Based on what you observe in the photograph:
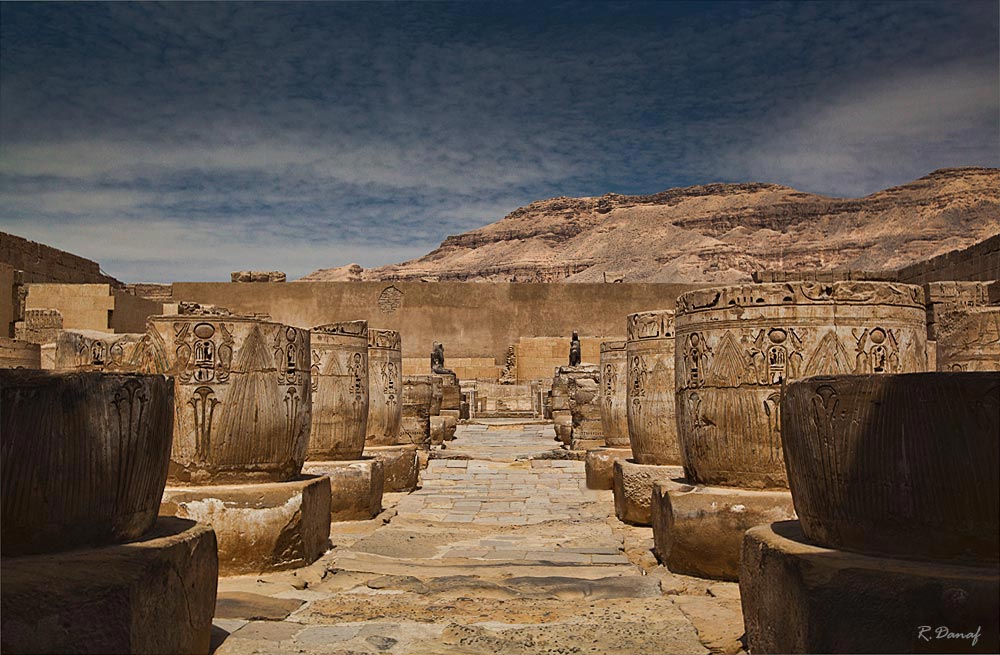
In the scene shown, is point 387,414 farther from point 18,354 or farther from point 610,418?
point 18,354

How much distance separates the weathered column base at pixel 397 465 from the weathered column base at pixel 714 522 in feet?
13.3

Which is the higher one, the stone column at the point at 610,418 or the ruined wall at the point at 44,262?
the ruined wall at the point at 44,262

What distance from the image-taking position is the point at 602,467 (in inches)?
333

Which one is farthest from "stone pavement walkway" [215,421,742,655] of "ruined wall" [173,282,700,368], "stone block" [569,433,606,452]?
"ruined wall" [173,282,700,368]

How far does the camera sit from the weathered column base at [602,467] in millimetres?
8422

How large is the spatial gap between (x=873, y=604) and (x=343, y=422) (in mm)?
5122

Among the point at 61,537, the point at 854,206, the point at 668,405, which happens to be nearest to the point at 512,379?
the point at 668,405

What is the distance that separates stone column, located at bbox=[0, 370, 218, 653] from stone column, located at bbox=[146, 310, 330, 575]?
166cm

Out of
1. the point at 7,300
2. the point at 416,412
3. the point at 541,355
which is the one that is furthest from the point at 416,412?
the point at 541,355

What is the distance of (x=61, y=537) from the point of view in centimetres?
249

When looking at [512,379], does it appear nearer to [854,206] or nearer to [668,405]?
[668,405]

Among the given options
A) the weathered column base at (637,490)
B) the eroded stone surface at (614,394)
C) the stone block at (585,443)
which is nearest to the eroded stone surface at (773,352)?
the weathered column base at (637,490)

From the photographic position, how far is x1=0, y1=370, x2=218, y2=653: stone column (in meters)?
2.21

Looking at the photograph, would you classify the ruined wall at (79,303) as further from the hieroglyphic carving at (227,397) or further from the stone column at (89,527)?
the stone column at (89,527)
